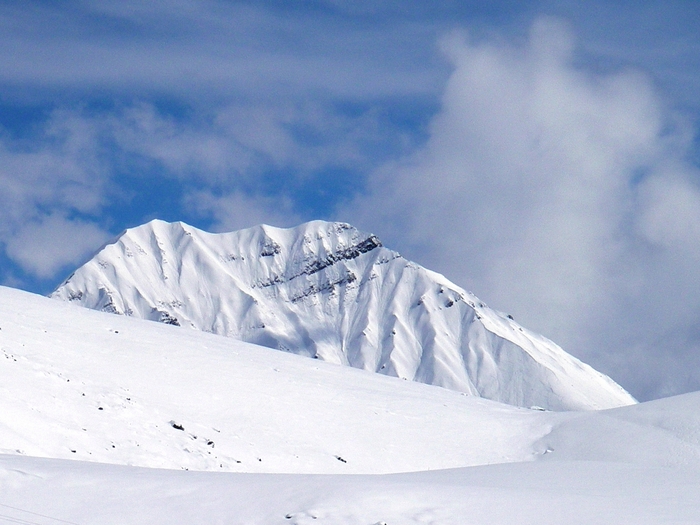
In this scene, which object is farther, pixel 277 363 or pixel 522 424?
pixel 277 363

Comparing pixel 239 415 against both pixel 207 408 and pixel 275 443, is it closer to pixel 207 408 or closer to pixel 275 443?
pixel 207 408

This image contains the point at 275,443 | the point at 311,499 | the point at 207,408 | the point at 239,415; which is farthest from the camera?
the point at 239,415

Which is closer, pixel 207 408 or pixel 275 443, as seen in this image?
pixel 275 443

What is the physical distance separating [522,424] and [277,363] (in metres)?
12.8

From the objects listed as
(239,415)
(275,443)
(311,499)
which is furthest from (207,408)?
(311,499)

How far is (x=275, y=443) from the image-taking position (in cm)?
2955

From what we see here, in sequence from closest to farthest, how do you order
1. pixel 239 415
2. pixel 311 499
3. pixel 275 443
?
1. pixel 311 499
2. pixel 275 443
3. pixel 239 415

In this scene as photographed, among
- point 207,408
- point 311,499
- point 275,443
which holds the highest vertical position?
point 207,408

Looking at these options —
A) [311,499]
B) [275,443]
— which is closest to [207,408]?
[275,443]

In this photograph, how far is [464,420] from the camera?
3825cm

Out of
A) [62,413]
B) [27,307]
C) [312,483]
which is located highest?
[27,307]

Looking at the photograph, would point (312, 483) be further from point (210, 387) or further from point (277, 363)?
point (277, 363)

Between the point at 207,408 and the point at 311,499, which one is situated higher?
the point at 207,408

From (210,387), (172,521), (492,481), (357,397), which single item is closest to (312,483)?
(172,521)
